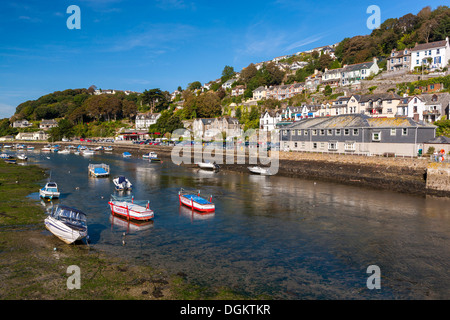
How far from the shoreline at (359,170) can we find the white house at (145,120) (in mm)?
92017

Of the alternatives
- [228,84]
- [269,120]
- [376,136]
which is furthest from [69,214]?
[228,84]

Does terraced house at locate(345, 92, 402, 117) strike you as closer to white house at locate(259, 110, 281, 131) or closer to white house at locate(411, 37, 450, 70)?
white house at locate(259, 110, 281, 131)

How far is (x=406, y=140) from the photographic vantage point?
153 ft

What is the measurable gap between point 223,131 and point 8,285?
91.0m

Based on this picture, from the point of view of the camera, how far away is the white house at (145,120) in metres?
149

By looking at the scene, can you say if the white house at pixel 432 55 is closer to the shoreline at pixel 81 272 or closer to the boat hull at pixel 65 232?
the shoreline at pixel 81 272

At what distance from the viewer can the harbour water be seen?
15.8 m

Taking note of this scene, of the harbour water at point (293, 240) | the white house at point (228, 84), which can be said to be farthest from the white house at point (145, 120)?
the harbour water at point (293, 240)

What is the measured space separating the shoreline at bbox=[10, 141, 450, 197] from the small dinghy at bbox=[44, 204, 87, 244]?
36944mm

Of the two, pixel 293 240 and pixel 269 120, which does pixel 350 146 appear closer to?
pixel 293 240

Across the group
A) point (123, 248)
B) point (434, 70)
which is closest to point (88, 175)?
point (123, 248)

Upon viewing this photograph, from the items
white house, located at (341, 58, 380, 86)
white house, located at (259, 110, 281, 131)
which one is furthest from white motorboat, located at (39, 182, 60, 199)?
white house, located at (341, 58, 380, 86)

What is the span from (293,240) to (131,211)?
13.7 metres

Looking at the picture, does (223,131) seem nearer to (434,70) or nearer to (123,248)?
(434,70)
